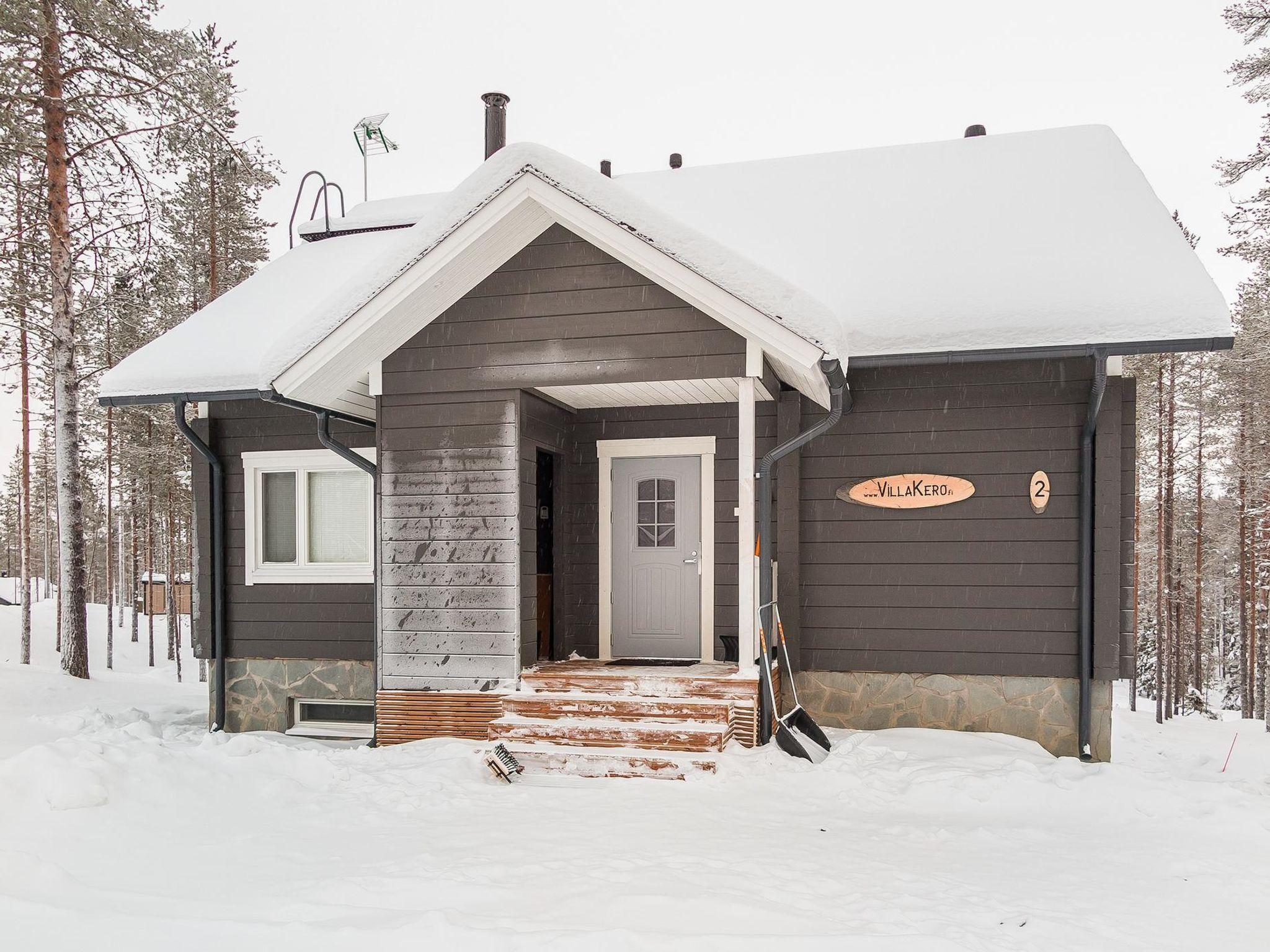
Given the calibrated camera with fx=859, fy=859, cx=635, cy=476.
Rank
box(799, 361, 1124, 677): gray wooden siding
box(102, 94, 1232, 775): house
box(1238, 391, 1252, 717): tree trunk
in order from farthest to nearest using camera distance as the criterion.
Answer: box(1238, 391, 1252, 717): tree trunk, box(799, 361, 1124, 677): gray wooden siding, box(102, 94, 1232, 775): house

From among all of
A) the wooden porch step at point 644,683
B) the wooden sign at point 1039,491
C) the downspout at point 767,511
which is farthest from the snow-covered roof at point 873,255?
the wooden porch step at point 644,683

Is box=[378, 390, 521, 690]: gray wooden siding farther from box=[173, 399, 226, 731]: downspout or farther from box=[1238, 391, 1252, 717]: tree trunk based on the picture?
box=[1238, 391, 1252, 717]: tree trunk

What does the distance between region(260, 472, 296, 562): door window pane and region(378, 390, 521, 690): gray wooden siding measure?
6.80 ft

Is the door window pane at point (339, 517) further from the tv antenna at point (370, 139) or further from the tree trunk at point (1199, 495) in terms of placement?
the tree trunk at point (1199, 495)

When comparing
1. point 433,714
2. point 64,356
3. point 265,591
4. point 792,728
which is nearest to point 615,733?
point 792,728

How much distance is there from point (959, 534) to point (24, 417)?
18481 mm

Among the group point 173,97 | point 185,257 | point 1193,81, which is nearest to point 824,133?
point 1193,81

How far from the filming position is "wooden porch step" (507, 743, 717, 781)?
5305 mm

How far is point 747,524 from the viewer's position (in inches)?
228

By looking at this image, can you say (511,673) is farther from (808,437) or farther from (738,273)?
(738,273)

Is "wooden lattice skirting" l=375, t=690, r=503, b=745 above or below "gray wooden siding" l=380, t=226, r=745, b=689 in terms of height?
below

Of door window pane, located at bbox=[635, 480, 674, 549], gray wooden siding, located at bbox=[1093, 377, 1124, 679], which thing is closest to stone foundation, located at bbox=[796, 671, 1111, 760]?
gray wooden siding, located at bbox=[1093, 377, 1124, 679]

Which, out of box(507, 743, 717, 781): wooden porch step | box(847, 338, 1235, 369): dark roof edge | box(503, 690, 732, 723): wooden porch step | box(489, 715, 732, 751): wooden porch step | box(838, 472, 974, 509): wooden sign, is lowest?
box(507, 743, 717, 781): wooden porch step

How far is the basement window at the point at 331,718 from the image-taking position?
25.8ft
